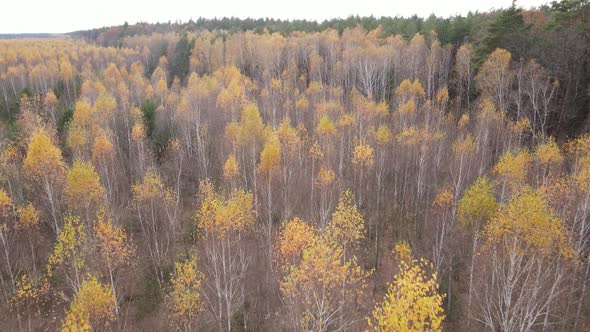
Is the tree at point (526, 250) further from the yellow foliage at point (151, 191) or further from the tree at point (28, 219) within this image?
the tree at point (28, 219)

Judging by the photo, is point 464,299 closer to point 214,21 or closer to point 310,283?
point 310,283

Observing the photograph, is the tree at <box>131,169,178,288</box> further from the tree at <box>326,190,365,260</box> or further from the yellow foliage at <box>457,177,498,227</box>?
the yellow foliage at <box>457,177,498,227</box>

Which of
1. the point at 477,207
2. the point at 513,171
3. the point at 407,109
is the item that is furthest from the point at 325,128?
the point at 477,207

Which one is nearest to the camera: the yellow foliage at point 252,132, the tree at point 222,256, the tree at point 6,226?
the tree at point 222,256

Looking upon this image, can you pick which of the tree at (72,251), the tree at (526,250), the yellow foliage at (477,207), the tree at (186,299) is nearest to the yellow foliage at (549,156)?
the yellow foliage at (477,207)

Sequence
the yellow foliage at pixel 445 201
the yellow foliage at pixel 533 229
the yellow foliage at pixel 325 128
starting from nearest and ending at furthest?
the yellow foliage at pixel 533 229, the yellow foliage at pixel 445 201, the yellow foliage at pixel 325 128

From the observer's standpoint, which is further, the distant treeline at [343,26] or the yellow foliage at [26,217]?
A: the distant treeline at [343,26]

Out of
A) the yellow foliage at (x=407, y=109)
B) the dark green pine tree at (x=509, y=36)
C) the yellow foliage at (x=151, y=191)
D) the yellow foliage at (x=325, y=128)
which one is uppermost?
the dark green pine tree at (x=509, y=36)

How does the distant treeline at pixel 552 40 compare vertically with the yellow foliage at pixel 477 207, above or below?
above

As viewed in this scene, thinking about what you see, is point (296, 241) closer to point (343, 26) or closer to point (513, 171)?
point (513, 171)

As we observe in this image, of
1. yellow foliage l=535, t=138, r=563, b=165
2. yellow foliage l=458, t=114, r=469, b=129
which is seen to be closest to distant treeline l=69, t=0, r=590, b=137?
yellow foliage l=458, t=114, r=469, b=129

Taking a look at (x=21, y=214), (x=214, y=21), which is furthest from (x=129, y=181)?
(x=214, y=21)
